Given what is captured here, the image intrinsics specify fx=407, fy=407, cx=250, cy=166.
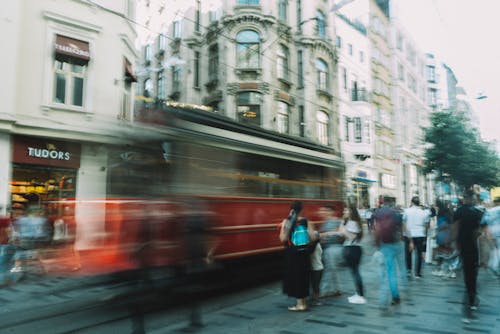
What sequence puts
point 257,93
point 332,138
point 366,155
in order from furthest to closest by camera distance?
point 366,155 → point 332,138 → point 257,93

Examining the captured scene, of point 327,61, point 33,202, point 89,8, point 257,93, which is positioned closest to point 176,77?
point 257,93

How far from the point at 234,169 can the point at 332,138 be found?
21114 millimetres

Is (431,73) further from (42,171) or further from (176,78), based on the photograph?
(42,171)

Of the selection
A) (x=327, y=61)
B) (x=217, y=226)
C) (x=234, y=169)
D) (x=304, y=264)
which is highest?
(x=327, y=61)

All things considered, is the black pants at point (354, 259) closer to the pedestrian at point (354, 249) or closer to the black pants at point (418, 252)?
the pedestrian at point (354, 249)

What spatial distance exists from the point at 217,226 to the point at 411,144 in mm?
39658

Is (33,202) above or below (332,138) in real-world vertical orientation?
below

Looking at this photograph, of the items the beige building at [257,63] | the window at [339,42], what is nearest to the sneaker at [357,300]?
the beige building at [257,63]

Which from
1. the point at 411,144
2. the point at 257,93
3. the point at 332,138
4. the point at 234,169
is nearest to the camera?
the point at 234,169


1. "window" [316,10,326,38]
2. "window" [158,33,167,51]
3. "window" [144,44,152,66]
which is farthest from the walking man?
"window" [144,44,152,66]

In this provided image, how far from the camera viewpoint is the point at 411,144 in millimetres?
42719

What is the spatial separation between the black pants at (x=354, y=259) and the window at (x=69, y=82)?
465 inches

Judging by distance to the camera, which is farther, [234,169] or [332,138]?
[332,138]

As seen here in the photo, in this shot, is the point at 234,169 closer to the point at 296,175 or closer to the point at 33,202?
the point at 296,175
